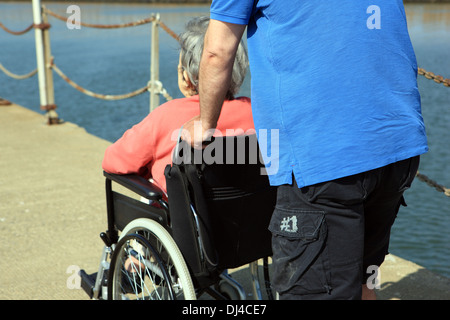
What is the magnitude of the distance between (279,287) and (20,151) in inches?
169

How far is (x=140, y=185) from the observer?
86.9 inches

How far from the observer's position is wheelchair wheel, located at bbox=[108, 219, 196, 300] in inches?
79.2

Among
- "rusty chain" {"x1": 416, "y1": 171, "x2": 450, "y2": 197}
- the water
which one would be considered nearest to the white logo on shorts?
the water

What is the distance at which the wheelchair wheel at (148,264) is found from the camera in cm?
201

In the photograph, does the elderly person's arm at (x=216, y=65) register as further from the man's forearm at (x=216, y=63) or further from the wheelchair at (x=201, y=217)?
the wheelchair at (x=201, y=217)

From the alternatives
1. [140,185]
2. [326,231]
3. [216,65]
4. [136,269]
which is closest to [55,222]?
[136,269]

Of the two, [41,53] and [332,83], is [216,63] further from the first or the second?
[41,53]

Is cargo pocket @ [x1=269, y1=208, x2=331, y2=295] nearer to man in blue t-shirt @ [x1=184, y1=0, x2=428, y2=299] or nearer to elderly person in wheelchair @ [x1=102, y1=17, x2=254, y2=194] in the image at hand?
man in blue t-shirt @ [x1=184, y1=0, x2=428, y2=299]

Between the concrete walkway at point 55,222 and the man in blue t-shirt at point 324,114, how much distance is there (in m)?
1.39

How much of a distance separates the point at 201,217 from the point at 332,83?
669 millimetres

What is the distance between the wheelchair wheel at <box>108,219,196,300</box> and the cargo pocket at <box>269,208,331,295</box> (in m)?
0.41

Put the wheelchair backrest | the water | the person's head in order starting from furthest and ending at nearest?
the water → the person's head → the wheelchair backrest

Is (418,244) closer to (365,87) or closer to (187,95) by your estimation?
(187,95)

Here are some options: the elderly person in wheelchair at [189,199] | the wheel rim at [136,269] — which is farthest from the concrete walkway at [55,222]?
the elderly person in wheelchair at [189,199]
